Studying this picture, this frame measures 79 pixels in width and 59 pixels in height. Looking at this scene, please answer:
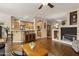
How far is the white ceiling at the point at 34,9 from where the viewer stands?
227 cm

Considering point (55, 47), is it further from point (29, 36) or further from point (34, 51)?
point (29, 36)

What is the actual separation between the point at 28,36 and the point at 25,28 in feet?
0.68

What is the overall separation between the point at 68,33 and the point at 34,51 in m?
1.01

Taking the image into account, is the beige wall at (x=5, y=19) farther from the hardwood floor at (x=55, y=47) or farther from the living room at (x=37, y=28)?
the hardwood floor at (x=55, y=47)

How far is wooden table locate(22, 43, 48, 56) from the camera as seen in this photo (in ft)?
7.43

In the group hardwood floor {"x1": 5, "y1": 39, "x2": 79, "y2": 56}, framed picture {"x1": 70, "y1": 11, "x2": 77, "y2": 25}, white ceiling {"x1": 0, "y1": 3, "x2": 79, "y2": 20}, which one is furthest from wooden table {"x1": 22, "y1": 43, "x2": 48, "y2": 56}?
framed picture {"x1": 70, "y1": 11, "x2": 77, "y2": 25}

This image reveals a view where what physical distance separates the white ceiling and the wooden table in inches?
29.5

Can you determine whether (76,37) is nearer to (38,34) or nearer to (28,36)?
(38,34)

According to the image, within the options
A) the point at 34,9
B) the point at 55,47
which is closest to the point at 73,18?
the point at 55,47

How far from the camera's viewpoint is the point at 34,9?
233 centimetres

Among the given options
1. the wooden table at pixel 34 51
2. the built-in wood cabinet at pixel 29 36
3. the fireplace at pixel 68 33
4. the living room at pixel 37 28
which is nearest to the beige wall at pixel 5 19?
the living room at pixel 37 28

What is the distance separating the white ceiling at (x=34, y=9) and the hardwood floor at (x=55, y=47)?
2.13ft

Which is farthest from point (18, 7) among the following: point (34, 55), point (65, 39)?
point (65, 39)

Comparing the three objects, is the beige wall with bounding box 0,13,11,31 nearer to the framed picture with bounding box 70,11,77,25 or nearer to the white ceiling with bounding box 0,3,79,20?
the white ceiling with bounding box 0,3,79,20
